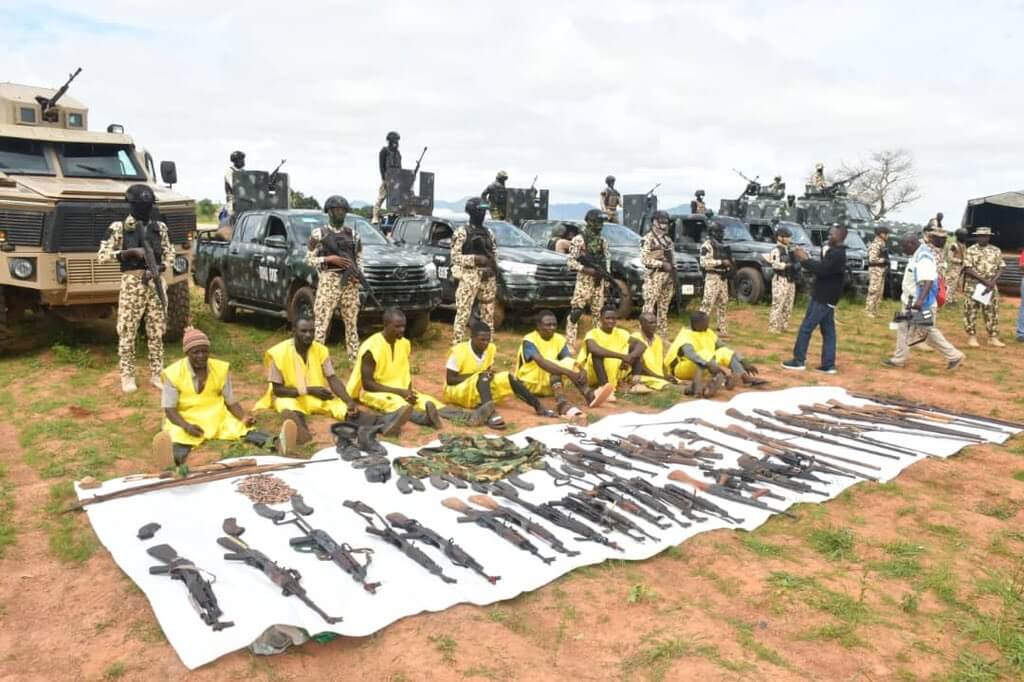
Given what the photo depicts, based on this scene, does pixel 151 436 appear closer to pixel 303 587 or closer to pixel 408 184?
pixel 303 587

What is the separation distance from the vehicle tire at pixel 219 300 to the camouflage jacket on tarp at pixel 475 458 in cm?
665

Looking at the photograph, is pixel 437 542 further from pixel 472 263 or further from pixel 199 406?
pixel 472 263

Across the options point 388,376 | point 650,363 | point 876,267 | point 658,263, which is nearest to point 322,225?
point 388,376

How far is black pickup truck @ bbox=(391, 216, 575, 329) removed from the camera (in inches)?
455

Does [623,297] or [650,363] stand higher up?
[623,297]

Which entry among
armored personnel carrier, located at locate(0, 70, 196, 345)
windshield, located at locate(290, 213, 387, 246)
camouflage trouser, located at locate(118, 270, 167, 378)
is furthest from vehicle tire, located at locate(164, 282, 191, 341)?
camouflage trouser, located at locate(118, 270, 167, 378)

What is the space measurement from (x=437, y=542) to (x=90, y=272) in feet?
19.8

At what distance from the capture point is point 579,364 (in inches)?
332

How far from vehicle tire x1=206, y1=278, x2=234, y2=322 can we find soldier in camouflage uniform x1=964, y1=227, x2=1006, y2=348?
440 inches

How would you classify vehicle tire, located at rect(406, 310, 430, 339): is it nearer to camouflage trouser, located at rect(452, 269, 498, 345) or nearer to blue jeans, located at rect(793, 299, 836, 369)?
camouflage trouser, located at rect(452, 269, 498, 345)

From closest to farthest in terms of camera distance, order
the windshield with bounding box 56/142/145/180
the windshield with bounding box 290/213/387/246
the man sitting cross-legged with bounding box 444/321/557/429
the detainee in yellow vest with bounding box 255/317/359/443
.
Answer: the detainee in yellow vest with bounding box 255/317/359/443 < the man sitting cross-legged with bounding box 444/321/557/429 < the windshield with bounding box 56/142/145/180 < the windshield with bounding box 290/213/387/246

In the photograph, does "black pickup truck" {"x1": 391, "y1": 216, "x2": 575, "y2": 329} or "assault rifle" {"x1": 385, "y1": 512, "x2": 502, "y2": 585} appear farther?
"black pickup truck" {"x1": 391, "y1": 216, "x2": 575, "y2": 329}

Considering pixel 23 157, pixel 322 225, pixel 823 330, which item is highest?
pixel 23 157

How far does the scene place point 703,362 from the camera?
869 centimetres
